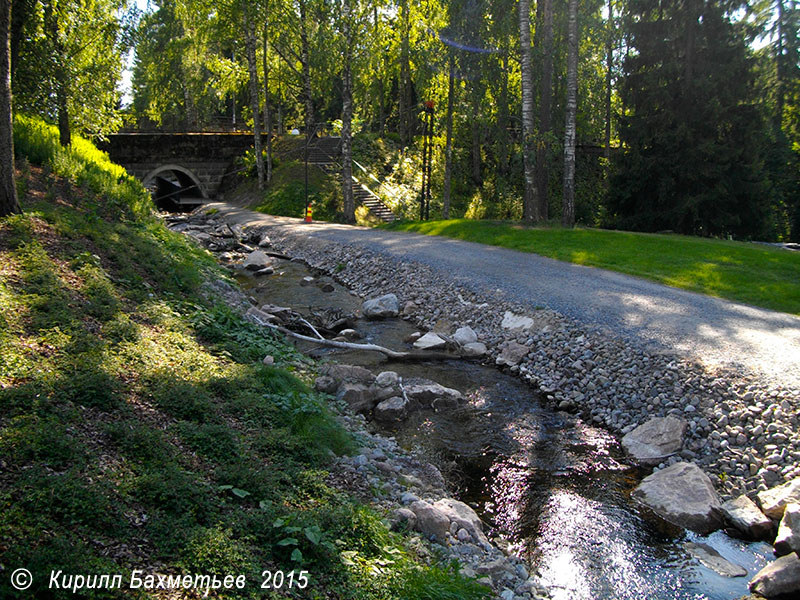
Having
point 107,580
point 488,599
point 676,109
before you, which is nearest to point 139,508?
point 107,580

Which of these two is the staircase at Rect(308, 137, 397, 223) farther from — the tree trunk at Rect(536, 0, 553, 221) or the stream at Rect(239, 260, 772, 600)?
the stream at Rect(239, 260, 772, 600)

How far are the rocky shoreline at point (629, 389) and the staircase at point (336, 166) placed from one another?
15.0 m

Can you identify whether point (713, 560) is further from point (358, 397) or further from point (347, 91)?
point (347, 91)

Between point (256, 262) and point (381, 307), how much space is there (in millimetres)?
6401

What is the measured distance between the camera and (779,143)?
28.0m

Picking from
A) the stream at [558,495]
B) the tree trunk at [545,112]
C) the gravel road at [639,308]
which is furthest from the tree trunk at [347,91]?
the stream at [558,495]

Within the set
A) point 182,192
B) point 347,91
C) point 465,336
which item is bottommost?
point 465,336

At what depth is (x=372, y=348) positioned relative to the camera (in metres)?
10.7

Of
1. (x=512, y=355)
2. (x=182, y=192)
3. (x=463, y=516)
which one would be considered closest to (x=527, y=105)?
(x=512, y=355)

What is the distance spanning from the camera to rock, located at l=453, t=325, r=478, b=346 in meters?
11.5

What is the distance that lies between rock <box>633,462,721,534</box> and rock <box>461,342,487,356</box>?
15.2 feet

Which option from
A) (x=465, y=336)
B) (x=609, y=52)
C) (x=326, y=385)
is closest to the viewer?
(x=326, y=385)

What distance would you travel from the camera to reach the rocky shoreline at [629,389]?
684cm

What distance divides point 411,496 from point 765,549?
3.45 meters
